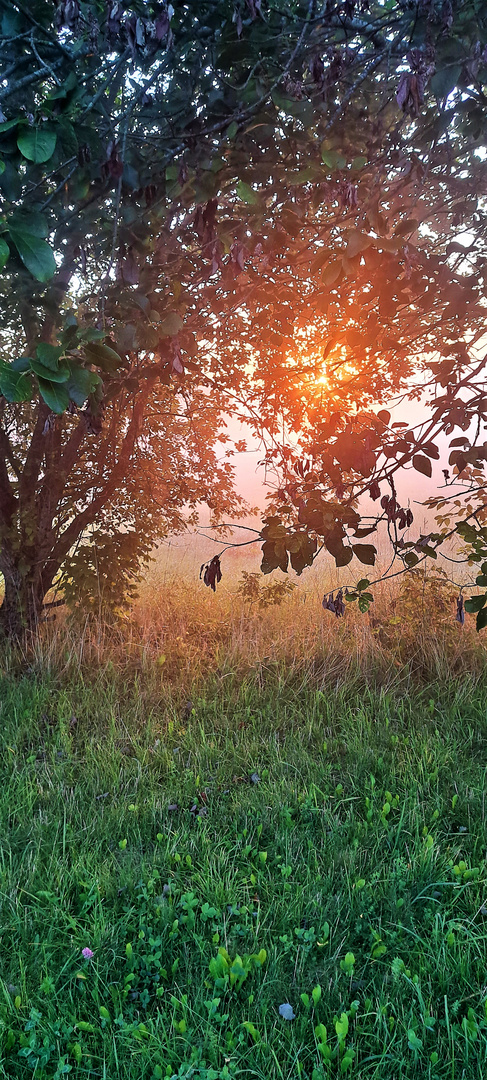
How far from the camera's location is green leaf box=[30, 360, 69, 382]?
150 centimetres

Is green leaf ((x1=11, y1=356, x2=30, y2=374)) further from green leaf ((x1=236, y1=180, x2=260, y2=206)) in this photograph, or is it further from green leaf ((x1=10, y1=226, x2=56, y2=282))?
green leaf ((x1=236, y1=180, x2=260, y2=206))

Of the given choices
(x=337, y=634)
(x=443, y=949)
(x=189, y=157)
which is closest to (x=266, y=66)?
(x=189, y=157)

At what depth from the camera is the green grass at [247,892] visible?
1689 mm

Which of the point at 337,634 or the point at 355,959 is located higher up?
the point at 337,634

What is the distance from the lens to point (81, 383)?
5.26 feet

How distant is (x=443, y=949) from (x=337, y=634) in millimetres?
2677

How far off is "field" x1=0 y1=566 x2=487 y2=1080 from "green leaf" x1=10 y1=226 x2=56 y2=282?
2052 mm

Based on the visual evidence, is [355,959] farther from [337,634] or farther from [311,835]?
[337,634]

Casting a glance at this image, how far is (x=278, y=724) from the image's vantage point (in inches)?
135

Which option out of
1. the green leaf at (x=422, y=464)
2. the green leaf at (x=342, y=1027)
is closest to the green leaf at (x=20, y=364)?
the green leaf at (x=422, y=464)

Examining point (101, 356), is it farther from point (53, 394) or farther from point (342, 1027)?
point (342, 1027)

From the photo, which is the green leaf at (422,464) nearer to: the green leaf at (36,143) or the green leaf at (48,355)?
the green leaf at (48,355)

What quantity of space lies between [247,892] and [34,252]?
87.4 inches

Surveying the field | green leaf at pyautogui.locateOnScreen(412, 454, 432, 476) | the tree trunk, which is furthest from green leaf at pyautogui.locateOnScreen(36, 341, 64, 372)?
the tree trunk
